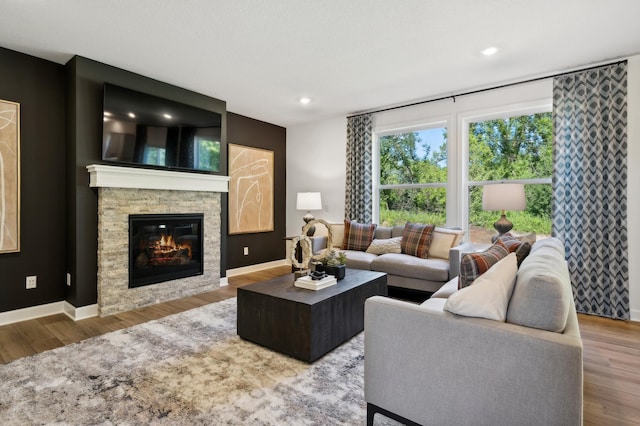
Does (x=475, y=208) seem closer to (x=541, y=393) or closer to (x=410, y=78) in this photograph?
(x=410, y=78)

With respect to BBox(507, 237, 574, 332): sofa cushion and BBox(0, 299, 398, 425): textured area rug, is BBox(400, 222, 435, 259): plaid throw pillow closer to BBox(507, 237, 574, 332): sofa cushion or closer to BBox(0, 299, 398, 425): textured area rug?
BBox(0, 299, 398, 425): textured area rug

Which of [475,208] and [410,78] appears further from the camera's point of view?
[475,208]

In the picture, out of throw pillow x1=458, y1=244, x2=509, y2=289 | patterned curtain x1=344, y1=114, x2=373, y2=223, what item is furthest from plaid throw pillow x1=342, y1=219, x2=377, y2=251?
throw pillow x1=458, y1=244, x2=509, y2=289

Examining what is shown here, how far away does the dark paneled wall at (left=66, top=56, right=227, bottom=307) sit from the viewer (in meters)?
3.25

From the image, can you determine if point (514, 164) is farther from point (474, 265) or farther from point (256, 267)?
point (256, 267)

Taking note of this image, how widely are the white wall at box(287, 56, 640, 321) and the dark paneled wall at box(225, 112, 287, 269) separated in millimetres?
151

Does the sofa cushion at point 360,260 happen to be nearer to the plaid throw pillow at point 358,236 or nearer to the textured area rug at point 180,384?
the plaid throw pillow at point 358,236

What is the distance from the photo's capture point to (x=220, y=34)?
2.80m

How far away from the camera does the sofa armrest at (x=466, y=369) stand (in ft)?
3.87

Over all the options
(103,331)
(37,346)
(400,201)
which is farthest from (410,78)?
(37,346)

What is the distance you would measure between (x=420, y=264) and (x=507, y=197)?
3.69 ft

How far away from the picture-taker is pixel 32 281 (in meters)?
3.25

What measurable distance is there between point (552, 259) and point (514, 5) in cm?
187

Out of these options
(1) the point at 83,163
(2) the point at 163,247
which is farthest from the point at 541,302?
(1) the point at 83,163
